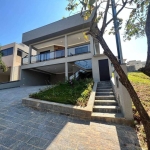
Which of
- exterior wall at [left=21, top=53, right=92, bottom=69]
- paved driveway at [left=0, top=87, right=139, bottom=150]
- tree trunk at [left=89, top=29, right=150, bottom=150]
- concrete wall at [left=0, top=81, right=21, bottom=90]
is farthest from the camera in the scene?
concrete wall at [left=0, top=81, right=21, bottom=90]

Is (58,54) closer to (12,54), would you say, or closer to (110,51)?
(12,54)

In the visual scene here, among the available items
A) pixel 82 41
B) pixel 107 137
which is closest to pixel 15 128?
pixel 107 137

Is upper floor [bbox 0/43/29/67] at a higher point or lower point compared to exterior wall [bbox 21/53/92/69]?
higher

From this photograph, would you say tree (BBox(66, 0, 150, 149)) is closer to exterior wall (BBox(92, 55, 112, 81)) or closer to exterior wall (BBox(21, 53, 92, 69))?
exterior wall (BBox(92, 55, 112, 81))

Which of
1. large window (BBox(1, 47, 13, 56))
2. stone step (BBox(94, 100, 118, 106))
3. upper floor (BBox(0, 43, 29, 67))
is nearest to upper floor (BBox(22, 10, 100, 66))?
upper floor (BBox(0, 43, 29, 67))

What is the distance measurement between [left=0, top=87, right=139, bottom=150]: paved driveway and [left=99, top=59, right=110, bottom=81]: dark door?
6.69m

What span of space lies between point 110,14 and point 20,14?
836 centimetres

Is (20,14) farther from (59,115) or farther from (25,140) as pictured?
(25,140)

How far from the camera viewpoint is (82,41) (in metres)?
13.7

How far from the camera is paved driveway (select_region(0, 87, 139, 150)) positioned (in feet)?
8.30

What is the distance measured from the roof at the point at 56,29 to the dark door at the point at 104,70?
3968mm

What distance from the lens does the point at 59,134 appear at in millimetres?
3004

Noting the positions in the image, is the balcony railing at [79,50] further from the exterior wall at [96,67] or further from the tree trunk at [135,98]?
the tree trunk at [135,98]

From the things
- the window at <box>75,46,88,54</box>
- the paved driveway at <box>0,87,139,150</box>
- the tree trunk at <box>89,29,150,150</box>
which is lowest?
the paved driveway at <box>0,87,139,150</box>
